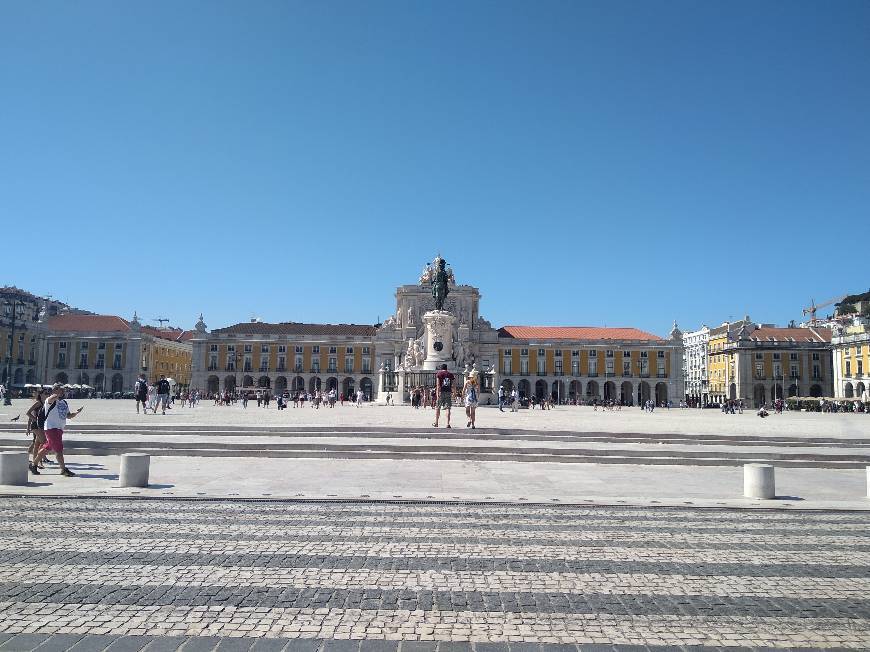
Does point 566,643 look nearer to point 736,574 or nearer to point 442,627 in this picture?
point 442,627

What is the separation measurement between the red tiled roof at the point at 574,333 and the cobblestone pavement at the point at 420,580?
7553 centimetres

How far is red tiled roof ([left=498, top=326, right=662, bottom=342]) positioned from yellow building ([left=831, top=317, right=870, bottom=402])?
1920cm

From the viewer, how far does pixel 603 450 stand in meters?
14.2

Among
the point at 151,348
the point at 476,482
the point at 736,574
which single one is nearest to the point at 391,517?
the point at 476,482

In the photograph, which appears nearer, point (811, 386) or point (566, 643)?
point (566, 643)

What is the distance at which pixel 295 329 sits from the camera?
8500 centimetres

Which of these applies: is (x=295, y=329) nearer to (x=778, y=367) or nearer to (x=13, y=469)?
(x=778, y=367)

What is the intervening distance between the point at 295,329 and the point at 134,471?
252 ft

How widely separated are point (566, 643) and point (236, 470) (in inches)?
344

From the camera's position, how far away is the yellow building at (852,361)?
65500mm

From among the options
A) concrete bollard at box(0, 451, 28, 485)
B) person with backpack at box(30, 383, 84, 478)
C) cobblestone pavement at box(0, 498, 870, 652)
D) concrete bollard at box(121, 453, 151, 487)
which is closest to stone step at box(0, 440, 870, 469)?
person with backpack at box(30, 383, 84, 478)

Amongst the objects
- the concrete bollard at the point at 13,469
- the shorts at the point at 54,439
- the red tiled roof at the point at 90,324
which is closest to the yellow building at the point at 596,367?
the red tiled roof at the point at 90,324

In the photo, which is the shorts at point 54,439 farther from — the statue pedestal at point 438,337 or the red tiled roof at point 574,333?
the red tiled roof at point 574,333

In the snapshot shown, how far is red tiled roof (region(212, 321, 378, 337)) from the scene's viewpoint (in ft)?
274
